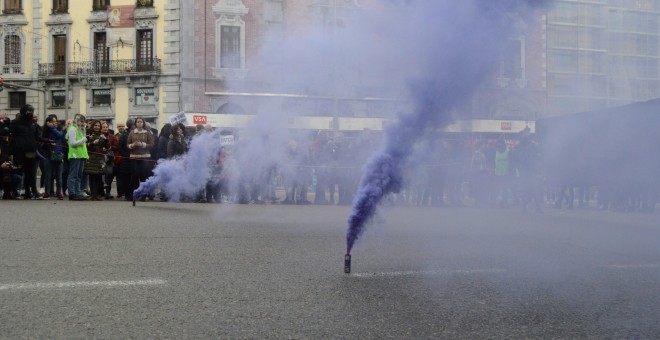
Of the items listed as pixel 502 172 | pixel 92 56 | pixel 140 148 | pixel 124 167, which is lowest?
pixel 502 172

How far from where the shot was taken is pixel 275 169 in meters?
13.5

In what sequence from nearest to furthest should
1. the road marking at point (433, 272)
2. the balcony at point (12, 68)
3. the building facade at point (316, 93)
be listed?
1. the road marking at point (433, 272)
2. the building facade at point (316, 93)
3. the balcony at point (12, 68)

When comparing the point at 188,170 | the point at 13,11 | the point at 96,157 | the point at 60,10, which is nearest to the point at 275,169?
the point at 188,170

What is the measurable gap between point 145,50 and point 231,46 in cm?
2708

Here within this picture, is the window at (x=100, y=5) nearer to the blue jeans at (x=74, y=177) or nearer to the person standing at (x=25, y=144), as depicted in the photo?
the person standing at (x=25, y=144)

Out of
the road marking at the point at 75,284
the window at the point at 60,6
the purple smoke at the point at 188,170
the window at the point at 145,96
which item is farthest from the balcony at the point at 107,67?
the road marking at the point at 75,284

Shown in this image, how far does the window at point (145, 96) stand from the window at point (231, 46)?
79.2 ft

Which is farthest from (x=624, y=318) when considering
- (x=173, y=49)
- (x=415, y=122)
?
(x=173, y=49)

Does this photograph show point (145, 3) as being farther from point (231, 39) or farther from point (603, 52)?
point (603, 52)

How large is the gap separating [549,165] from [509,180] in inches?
65.2

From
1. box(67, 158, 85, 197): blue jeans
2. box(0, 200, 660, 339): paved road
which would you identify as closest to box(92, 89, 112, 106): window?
box(67, 158, 85, 197): blue jeans

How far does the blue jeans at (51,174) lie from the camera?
15.0 meters

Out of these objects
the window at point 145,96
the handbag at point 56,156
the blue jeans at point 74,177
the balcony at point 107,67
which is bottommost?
the blue jeans at point 74,177

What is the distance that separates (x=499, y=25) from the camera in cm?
622
